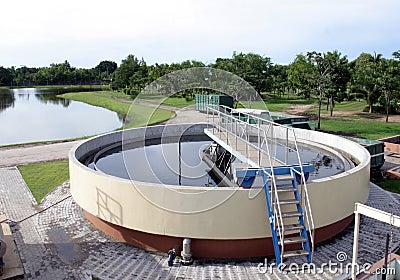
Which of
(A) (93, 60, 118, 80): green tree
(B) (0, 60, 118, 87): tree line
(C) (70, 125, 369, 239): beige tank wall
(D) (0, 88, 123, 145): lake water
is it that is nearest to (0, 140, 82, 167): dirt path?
(D) (0, 88, 123, 145): lake water

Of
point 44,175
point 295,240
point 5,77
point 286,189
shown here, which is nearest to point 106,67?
point 5,77

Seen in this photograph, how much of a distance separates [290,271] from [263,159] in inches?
121

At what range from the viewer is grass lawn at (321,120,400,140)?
25.2m

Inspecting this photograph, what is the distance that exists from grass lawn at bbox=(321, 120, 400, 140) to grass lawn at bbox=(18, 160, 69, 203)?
18288 mm

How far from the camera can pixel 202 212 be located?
837 cm

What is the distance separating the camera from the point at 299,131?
635 inches

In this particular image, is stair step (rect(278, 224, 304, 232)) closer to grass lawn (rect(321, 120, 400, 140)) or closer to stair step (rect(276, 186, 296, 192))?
stair step (rect(276, 186, 296, 192))

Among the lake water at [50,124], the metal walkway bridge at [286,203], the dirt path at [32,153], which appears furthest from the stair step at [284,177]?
the lake water at [50,124]

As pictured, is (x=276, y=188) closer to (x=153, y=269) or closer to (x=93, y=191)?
(x=153, y=269)

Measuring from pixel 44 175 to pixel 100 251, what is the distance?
8.07 metres

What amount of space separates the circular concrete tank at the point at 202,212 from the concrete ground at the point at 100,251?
12.3 inches

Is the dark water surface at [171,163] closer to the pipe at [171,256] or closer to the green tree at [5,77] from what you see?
the pipe at [171,256]

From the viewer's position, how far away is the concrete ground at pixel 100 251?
8133 mm

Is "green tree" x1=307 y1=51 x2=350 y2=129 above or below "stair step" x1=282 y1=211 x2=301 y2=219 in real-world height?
above
